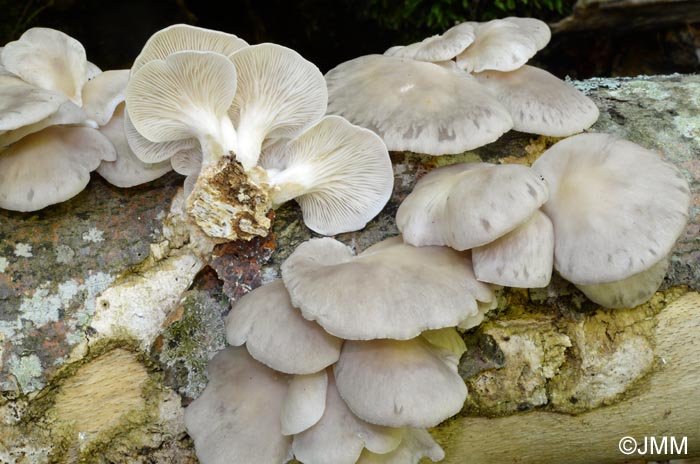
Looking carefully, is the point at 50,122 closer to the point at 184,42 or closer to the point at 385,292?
the point at 184,42

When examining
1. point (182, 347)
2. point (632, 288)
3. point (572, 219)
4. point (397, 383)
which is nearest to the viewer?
point (397, 383)

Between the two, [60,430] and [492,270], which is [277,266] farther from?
[60,430]

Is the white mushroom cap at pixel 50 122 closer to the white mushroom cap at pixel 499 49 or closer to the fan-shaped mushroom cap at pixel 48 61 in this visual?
the fan-shaped mushroom cap at pixel 48 61

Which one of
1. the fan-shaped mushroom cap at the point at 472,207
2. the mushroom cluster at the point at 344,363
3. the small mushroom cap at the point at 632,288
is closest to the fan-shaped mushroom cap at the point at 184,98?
the mushroom cluster at the point at 344,363

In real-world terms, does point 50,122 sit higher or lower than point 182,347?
higher

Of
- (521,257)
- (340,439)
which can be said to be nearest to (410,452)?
(340,439)

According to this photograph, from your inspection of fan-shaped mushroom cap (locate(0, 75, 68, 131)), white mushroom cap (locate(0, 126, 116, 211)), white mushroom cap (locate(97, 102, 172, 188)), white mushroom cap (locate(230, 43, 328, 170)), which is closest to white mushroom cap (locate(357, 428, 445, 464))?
white mushroom cap (locate(230, 43, 328, 170))

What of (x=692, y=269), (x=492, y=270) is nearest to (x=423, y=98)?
(x=492, y=270)

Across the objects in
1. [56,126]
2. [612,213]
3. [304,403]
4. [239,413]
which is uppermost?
[56,126]
